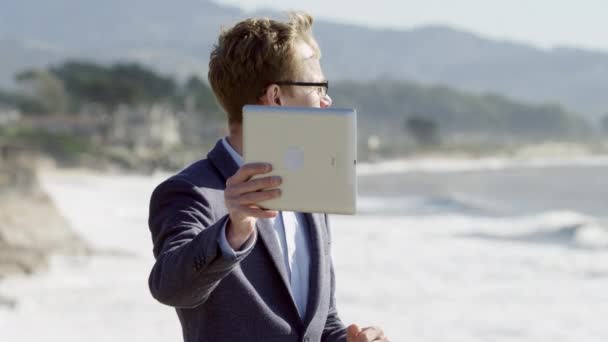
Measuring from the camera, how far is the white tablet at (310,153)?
1.26 meters

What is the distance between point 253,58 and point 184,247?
0.27m

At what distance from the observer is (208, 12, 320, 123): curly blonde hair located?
1389mm

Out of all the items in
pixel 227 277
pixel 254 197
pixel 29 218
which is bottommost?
pixel 29 218

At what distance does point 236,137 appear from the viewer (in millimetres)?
1500

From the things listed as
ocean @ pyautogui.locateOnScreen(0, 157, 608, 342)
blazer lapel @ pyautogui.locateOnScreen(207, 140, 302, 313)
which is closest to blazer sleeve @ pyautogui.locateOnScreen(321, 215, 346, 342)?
blazer lapel @ pyautogui.locateOnScreen(207, 140, 302, 313)

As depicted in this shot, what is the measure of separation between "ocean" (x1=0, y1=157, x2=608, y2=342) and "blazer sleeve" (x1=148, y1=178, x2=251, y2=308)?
5.61m

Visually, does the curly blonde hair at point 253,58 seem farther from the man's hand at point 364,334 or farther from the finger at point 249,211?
the man's hand at point 364,334

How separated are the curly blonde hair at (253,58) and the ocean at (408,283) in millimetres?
5699

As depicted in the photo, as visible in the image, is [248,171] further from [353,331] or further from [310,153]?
[353,331]

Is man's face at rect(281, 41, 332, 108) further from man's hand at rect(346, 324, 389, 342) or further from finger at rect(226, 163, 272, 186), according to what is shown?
man's hand at rect(346, 324, 389, 342)

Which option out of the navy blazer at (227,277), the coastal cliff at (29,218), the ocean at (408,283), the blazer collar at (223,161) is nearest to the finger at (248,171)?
the navy blazer at (227,277)

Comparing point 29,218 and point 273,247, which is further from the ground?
point 273,247

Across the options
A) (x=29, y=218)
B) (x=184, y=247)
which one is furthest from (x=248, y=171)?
(x=29, y=218)

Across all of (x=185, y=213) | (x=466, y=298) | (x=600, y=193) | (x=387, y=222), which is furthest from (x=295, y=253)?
(x=600, y=193)
